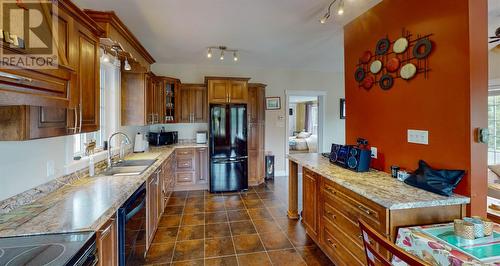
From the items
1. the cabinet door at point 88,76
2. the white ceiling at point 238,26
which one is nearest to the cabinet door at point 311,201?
the white ceiling at point 238,26

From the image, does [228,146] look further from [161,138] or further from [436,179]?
[436,179]

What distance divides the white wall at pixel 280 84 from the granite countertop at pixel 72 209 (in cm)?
358

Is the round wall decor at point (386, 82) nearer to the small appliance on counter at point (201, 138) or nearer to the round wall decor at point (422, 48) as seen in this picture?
the round wall decor at point (422, 48)

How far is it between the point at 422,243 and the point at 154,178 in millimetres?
2556

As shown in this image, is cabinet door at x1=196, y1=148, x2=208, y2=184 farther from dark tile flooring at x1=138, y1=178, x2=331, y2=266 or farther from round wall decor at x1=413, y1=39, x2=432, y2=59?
round wall decor at x1=413, y1=39, x2=432, y2=59

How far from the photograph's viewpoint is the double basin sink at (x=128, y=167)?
2.66 meters

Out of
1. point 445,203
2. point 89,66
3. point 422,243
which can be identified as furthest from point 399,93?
point 89,66

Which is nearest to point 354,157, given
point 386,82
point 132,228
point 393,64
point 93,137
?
point 386,82

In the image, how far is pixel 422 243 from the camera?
1.29 m

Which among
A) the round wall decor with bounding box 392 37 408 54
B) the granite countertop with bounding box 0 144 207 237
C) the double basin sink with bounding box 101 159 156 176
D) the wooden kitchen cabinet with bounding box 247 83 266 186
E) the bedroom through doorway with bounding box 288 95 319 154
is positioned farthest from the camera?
the bedroom through doorway with bounding box 288 95 319 154

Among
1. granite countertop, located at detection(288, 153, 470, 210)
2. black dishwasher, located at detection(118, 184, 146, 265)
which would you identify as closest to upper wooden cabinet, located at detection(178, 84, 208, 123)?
black dishwasher, located at detection(118, 184, 146, 265)

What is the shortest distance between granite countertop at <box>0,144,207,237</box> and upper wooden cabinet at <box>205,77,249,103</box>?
267 centimetres

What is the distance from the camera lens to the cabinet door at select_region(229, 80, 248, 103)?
182 inches

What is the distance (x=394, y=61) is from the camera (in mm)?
2221
